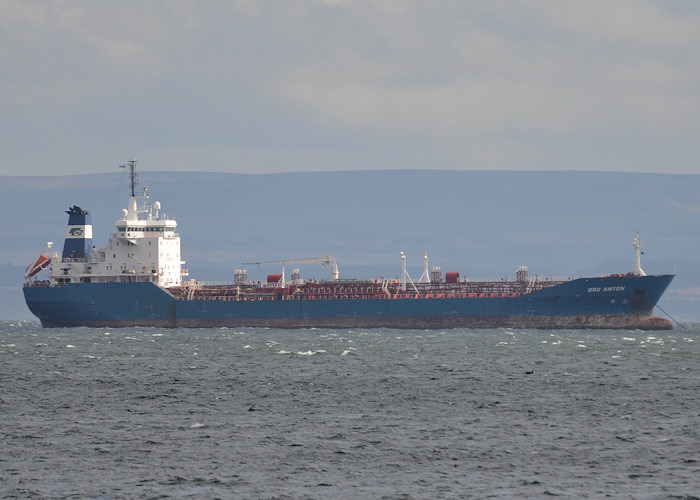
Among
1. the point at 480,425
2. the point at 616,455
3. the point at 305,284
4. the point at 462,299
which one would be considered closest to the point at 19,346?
the point at 305,284

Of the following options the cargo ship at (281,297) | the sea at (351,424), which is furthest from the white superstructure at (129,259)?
the sea at (351,424)

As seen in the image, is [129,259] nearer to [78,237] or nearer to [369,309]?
[78,237]

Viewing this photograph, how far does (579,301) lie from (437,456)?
52.5m

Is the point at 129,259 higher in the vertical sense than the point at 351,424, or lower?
higher

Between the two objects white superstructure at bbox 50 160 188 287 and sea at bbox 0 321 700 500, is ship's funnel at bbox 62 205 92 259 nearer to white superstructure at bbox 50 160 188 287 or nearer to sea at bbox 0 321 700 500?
white superstructure at bbox 50 160 188 287

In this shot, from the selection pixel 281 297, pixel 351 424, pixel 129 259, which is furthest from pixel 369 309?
pixel 351 424

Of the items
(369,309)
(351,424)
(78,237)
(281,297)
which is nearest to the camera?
(351,424)

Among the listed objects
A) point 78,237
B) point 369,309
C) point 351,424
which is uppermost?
point 78,237

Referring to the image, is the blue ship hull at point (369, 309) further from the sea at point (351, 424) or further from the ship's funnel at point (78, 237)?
the sea at point (351, 424)

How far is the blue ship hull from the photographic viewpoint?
276 feet

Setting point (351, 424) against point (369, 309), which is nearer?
point (351, 424)

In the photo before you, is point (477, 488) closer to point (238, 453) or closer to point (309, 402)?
point (238, 453)

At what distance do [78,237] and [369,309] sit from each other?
25.6 metres

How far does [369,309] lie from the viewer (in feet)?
294
